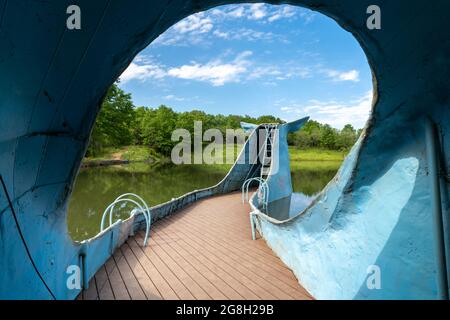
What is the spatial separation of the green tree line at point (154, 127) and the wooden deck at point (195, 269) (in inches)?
1404

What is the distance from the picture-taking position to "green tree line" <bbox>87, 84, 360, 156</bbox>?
140 ft

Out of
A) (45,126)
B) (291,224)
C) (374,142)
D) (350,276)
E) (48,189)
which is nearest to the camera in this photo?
(45,126)

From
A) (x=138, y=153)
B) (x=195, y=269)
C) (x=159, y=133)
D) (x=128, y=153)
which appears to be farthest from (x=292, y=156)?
(x=195, y=269)

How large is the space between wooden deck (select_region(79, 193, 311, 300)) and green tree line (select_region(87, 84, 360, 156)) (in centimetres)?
3565

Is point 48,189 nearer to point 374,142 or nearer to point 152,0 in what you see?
point 152,0

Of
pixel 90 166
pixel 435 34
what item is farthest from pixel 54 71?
pixel 90 166

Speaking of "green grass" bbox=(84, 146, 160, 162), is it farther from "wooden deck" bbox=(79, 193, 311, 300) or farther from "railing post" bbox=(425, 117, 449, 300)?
"railing post" bbox=(425, 117, 449, 300)

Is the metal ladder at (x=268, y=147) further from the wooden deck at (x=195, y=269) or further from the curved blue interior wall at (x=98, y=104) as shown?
the curved blue interior wall at (x=98, y=104)

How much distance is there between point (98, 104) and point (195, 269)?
294cm

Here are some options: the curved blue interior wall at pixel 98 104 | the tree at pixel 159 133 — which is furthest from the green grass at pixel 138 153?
the curved blue interior wall at pixel 98 104

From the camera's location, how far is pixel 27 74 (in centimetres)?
130

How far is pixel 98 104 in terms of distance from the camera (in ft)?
6.10

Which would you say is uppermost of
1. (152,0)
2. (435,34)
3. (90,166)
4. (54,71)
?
(152,0)

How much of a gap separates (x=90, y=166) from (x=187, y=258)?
3782 centimetres
